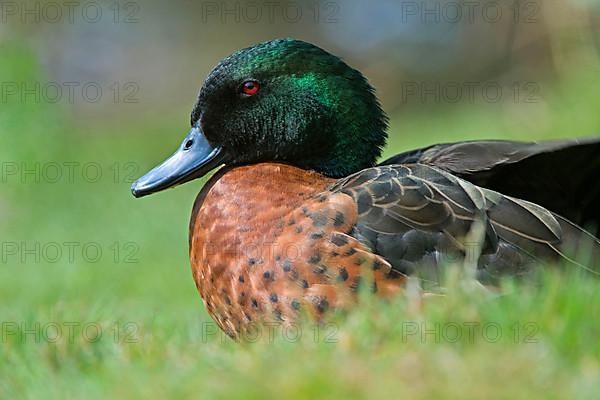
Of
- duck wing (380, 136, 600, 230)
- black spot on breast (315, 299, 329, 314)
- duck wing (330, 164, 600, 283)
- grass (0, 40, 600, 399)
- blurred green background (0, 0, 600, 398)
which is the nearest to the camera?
grass (0, 40, 600, 399)

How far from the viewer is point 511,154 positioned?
12.9ft

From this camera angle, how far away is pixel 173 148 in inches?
451

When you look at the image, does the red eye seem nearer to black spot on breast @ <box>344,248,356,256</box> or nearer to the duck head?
the duck head

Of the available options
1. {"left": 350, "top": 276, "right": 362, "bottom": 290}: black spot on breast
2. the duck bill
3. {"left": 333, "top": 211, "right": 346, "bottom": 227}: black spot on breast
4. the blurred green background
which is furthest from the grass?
the duck bill

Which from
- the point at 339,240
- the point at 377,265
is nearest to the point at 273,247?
the point at 339,240

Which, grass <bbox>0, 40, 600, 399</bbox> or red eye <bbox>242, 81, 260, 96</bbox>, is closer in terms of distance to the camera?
grass <bbox>0, 40, 600, 399</bbox>

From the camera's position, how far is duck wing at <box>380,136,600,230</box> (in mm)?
3930

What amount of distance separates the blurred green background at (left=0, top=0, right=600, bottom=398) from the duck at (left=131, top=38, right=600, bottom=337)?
0.33m

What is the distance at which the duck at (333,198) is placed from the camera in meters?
3.37

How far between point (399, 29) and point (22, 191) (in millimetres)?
7183

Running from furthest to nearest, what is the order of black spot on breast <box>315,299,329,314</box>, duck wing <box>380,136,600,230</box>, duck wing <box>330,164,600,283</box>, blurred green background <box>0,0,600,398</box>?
duck wing <box>380,136,600,230</box>, duck wing <box>330,164,600,283</box>, black spot on breast <box>315,299,329,314</box>, blurred green background <box>0,0,600,398</box>

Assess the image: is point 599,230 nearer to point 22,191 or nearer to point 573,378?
point 573,378

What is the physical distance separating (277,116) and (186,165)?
0.41 metres

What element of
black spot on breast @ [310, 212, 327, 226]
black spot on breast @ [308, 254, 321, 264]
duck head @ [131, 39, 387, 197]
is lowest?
black spot on breast @ [308, 254, 321, 264]
